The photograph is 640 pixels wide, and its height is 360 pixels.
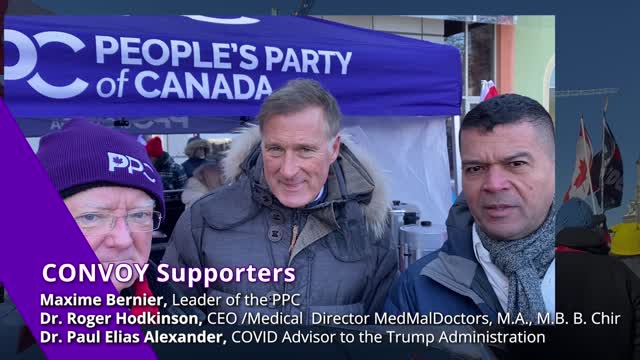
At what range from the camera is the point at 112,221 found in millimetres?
1744

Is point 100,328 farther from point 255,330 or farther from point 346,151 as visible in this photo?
point 346,151

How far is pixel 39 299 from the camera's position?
1.83m

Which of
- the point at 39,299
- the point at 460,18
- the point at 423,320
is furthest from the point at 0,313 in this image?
the point at 460,18

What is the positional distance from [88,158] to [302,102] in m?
0.69

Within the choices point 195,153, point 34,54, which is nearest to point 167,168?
point 195,153

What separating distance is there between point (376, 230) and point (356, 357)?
46 cm

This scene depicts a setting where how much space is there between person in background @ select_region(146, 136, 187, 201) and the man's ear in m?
0.48

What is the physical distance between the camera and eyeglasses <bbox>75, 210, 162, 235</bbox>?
1734 mm

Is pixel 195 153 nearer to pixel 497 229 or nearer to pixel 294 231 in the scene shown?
pixel 294 231

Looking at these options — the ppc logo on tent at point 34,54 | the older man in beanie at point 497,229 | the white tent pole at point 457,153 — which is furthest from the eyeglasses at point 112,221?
the white tent pole at point 457,153

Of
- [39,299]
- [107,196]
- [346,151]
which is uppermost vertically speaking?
[346,151]

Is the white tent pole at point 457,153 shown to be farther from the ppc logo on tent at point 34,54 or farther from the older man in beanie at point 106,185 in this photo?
the ppc logo on tent at point 34,54

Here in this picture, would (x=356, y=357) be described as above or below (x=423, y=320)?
below

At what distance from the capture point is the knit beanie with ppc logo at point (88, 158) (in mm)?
1701
